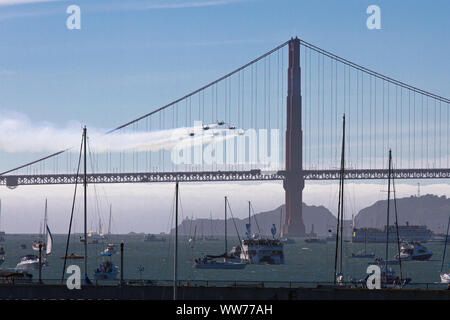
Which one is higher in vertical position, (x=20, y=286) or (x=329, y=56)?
(x=329, y=56)

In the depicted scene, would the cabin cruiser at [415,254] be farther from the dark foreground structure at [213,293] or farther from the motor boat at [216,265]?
the dark foreground structure at [213,293]

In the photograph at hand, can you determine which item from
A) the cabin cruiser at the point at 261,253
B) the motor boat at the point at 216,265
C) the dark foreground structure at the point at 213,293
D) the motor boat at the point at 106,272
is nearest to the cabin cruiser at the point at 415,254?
the cabin cruiser at the point at 261,253

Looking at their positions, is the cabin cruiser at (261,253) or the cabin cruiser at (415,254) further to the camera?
the cabin cruiser at (415,254)

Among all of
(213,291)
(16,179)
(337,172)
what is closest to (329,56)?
(337,172)

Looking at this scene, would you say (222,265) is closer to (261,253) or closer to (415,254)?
(261,253)

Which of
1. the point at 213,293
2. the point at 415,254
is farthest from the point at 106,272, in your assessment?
the point at 415,254

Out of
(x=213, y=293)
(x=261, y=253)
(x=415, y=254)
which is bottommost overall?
(x=415, y=254)

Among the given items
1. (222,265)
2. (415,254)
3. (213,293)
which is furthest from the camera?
(415,254)
